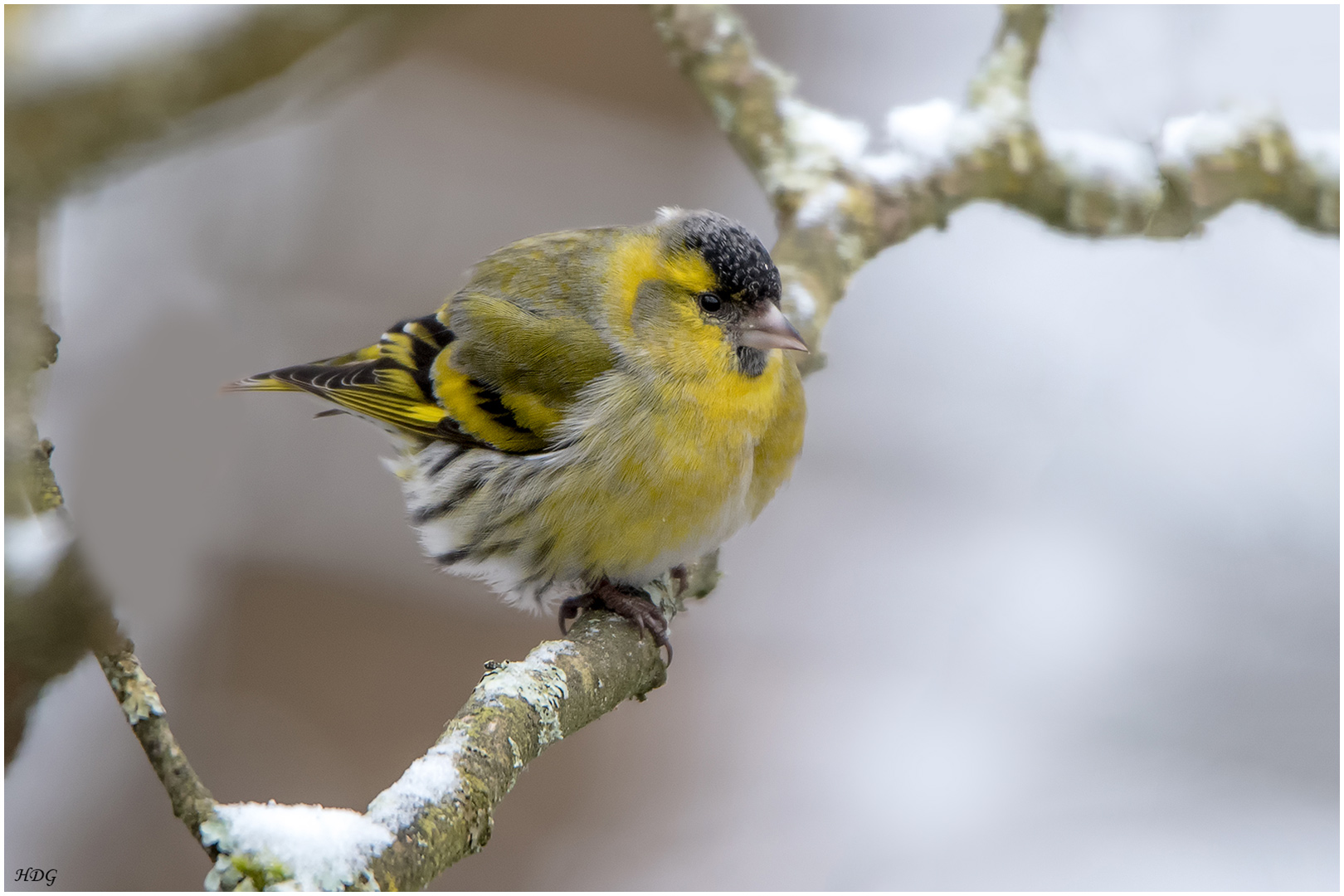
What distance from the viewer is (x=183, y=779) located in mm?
1071

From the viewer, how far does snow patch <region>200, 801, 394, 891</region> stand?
1.12 meters

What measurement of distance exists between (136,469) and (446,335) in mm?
763

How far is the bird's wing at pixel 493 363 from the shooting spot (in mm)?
2314

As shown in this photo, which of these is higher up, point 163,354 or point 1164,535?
point 1164,535

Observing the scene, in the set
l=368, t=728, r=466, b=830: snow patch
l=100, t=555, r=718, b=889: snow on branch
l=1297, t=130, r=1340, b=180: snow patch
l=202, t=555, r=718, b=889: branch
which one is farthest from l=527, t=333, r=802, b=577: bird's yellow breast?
l=1297, t=130, r=1340, b=180: snow patch

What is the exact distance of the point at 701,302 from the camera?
2.23 m

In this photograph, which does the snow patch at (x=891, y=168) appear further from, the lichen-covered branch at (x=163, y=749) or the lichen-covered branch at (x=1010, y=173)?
the lichen-covered branch at (x=163, y=749)

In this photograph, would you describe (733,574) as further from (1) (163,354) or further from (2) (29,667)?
(2) (29,667)

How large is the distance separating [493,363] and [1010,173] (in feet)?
4.79

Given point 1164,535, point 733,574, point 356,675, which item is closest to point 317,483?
point 356,675

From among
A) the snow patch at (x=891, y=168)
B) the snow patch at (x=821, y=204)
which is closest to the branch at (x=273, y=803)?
the snow patch at (x=821, y=204)

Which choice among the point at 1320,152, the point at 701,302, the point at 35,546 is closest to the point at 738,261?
the point at 701,302

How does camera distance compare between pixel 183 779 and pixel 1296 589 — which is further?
pixel 1296 589

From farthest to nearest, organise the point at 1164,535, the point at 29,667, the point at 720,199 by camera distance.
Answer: the point at 720,199
the point at 1164,535
the point at 29,667
